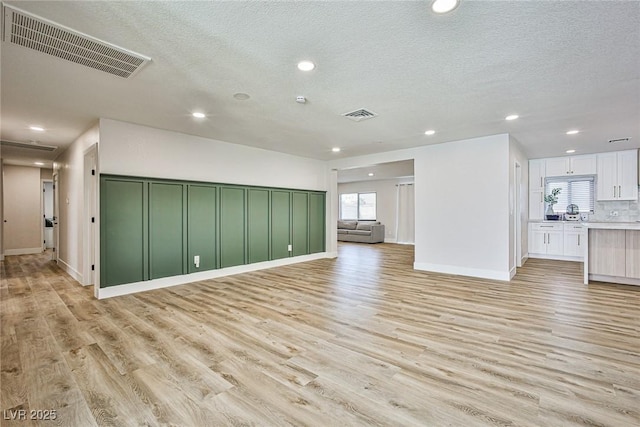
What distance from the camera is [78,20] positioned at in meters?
2.02

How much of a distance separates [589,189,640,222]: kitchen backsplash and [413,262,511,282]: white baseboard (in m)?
4.13

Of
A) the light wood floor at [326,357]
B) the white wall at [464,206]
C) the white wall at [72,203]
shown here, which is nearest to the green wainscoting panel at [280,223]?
the light wood floor at [326,357]

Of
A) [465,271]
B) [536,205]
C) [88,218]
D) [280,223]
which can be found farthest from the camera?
[536,205]

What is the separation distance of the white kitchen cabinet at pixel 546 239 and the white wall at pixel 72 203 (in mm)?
9319

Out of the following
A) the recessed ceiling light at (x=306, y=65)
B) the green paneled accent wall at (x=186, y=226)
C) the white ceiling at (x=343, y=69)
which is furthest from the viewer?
the green paneled accent wall at (x=186, y=226)

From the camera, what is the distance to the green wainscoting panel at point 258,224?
233 inches

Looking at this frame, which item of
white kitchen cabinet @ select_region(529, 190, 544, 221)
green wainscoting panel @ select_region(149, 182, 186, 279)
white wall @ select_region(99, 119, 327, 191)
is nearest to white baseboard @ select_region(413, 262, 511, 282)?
white wall @ select_region(99, 119, 327, 191)

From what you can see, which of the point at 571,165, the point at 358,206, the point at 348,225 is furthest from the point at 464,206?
the point at 358,206

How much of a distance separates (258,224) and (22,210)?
7.34m

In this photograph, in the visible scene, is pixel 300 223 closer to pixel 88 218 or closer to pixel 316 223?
pixel 316 223

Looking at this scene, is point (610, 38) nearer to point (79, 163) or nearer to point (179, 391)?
point (179, 391)

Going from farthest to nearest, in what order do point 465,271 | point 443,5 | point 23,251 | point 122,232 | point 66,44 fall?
point 23,251 → point 465,271 → point 122,232 → point 66,44 → point 443,5

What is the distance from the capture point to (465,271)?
17.7ft

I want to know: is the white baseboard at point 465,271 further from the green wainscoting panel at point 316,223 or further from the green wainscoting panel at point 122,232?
the green wainscoting panel at point 122,232
